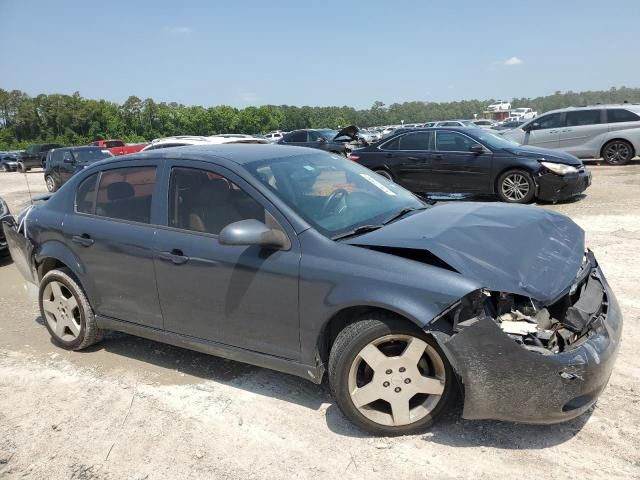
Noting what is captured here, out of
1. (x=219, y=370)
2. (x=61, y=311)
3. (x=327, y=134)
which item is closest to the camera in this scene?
(x=219, y=370)

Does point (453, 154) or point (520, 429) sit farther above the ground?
point (453, 154)

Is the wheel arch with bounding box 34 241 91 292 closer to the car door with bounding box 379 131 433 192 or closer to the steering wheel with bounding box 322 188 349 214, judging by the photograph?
the steering wheel with bounding box 322 188 349 214

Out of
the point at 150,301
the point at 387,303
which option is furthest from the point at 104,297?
the point at 387,303

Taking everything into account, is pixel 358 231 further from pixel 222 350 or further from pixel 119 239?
pixel 119 239

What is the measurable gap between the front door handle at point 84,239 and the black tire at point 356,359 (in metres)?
2.26

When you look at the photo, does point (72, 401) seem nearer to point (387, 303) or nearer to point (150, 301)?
point (150, 301)

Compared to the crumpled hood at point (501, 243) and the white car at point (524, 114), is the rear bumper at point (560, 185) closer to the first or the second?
the crumpled hood at point (501, 243)

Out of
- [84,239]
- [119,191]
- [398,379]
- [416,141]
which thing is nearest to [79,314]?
[84,239]

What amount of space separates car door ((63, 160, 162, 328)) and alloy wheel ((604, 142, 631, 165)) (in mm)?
14100

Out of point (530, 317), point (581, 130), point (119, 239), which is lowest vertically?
point (530, 317)

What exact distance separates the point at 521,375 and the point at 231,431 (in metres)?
1.71

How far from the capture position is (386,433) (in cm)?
300

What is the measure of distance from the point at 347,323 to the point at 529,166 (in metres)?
7.70

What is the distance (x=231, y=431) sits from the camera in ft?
10.6
